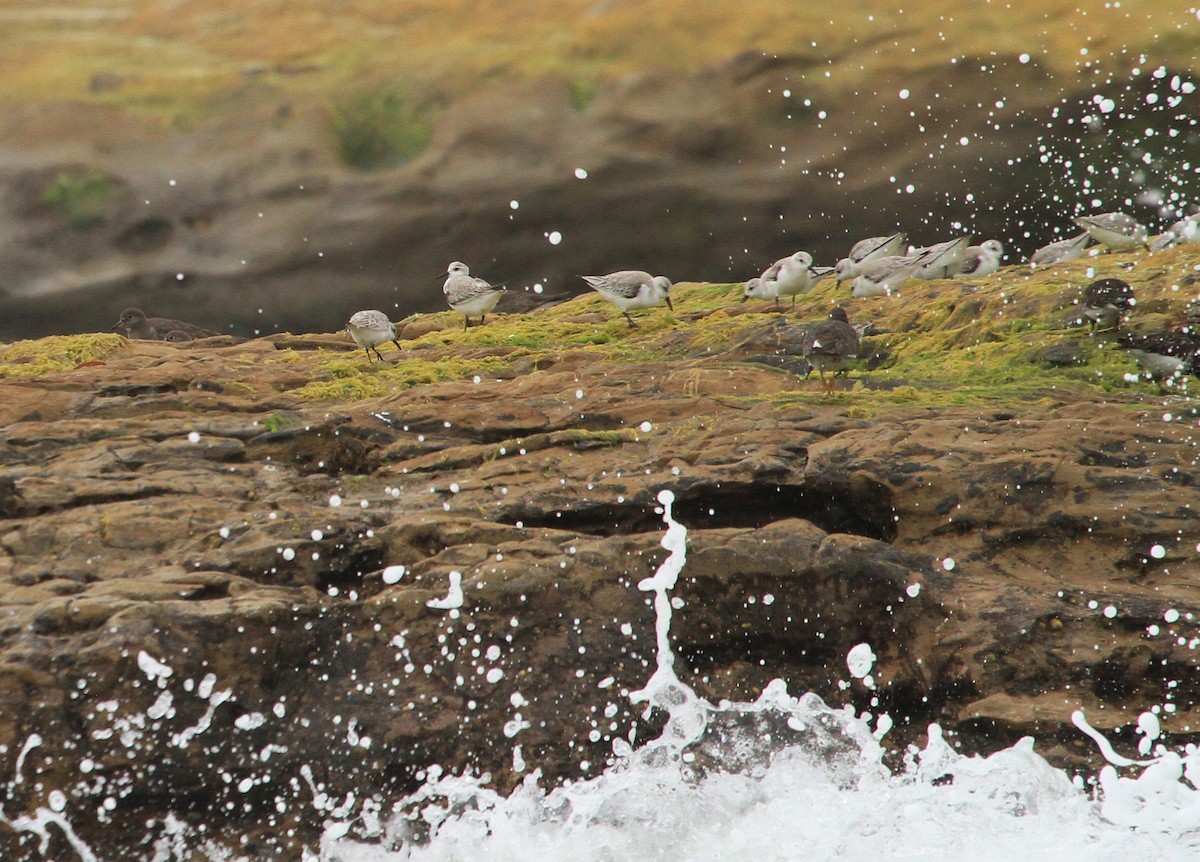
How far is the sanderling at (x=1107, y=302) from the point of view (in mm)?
8414

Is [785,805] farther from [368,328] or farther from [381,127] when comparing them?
[381,127]

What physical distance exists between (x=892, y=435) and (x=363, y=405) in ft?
10.2

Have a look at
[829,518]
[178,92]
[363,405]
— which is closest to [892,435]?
[829,518]

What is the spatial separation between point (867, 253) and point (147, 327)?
6.86 metres

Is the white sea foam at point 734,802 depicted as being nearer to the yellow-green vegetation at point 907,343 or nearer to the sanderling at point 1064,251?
the yellow-green vegetation at point 907,343

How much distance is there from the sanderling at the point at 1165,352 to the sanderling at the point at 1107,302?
0.41m

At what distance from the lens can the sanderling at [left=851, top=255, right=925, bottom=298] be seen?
35.6 feet

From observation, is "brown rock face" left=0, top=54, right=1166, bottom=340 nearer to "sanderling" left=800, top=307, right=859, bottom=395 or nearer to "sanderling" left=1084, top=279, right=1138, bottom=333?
"sanderling" left=1084, top=279, right=1138, bottom=333

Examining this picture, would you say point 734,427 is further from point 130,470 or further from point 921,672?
point 130,470

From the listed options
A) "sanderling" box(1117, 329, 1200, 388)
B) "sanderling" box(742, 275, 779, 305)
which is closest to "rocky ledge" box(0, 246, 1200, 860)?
"sanderling" box(1117, 329, 1200, 388)

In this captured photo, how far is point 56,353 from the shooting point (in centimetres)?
991

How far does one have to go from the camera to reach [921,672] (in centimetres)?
554

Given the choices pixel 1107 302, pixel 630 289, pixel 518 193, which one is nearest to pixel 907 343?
pixel 1107 302

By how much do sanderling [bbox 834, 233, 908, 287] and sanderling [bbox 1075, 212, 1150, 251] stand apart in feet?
5.92
